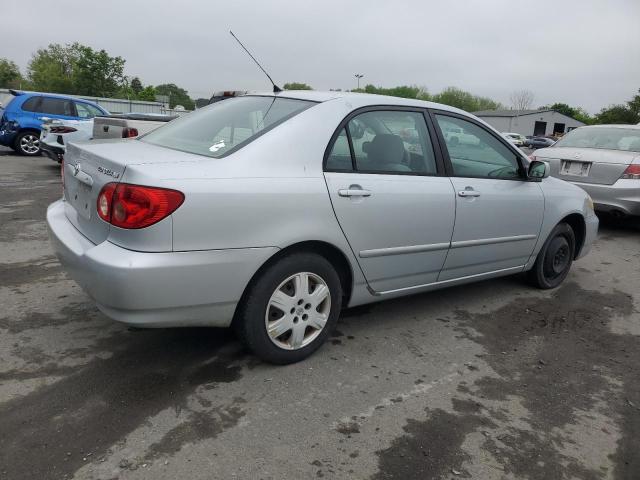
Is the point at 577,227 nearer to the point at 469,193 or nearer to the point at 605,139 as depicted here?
the point at 469,193

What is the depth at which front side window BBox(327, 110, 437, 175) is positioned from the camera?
3.16m

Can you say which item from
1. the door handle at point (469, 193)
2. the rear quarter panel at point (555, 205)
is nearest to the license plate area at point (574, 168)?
the rear quarter panel at point (555, 205)

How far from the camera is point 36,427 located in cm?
240

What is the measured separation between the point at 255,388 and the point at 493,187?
2318 mm

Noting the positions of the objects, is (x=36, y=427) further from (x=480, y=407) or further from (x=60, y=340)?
(x=480, y=407)

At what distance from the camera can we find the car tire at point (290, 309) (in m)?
→ 2.83

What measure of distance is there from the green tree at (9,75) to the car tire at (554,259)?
6940cm

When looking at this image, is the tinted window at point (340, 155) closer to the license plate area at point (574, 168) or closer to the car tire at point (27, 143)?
the license plate area at point (574, 168)

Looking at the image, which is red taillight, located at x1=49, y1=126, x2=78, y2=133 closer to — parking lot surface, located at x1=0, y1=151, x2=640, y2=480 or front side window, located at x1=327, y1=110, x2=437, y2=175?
parking lot surface, located at x1=0, y1=151, x2=640, y2=480

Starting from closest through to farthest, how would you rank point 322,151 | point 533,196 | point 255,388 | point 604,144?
point 255,388 → point 322,151 → point 533,196 → point 604,144

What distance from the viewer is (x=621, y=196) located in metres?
6.98

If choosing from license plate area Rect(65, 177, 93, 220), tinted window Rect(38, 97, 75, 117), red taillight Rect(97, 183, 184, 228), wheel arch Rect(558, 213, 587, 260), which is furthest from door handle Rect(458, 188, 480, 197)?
tinted window Rect(38, 97, 75, 117)

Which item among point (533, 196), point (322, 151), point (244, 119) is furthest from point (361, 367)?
point (533, 196)

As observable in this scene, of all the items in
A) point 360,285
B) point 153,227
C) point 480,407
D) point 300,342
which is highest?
point 153,227
